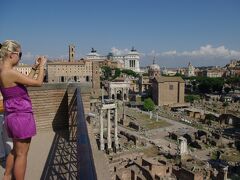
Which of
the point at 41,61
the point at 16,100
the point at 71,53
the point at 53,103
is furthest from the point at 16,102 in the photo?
the point at 71,53

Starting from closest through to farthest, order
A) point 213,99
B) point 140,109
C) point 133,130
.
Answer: point 133,130 → point 140,109 → point 213,99

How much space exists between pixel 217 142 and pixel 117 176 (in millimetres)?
17098

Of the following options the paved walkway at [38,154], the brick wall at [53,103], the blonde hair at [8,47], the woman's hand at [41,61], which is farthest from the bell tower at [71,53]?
the blonde hair at [8,47]

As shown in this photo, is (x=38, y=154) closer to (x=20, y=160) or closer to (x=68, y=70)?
(x=20, y=160)

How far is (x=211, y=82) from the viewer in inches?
2776

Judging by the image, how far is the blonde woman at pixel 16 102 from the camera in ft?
8.03

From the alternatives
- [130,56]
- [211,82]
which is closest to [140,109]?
[211,82]

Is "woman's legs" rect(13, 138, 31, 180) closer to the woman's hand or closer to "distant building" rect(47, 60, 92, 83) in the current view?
the woman's hand

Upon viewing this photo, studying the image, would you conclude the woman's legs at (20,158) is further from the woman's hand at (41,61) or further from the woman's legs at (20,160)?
the woman's hand at (41,61)

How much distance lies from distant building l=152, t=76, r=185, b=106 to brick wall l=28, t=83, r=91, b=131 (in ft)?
158

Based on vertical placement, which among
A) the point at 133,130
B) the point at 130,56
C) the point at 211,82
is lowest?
the point at 133,130

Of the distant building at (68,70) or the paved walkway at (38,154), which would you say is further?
the distant building at (68,70)

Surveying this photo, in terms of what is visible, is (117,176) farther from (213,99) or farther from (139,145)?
(213,99)

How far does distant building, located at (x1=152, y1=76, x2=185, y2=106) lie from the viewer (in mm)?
54781
